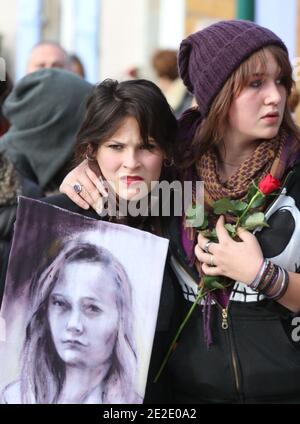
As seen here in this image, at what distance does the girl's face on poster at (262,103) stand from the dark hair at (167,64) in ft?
8.90

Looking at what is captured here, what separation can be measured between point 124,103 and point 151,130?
0.11 meters

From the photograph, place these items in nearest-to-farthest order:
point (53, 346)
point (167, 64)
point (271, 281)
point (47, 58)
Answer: point (271, 281) < point (53, 346) < point (47, 58) < point (167, 64)

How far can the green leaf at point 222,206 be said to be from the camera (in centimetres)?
216

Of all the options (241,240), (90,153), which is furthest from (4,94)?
(241,240)

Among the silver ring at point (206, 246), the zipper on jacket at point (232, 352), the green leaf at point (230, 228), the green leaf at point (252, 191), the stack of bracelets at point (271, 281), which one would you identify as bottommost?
the zipper on jacket at point (232, 352)

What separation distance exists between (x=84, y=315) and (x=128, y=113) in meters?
0.56

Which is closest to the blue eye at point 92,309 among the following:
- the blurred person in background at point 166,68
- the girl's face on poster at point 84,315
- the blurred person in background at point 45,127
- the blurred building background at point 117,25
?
the girl's face on poster at point 84,315

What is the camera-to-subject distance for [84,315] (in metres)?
2.14

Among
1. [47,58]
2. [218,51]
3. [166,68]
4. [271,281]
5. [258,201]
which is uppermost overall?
[166,68]

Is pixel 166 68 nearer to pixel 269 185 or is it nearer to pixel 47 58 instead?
pixel 47 58

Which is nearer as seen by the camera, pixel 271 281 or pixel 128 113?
pixel 271 281

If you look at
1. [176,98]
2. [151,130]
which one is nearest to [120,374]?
[151,130]

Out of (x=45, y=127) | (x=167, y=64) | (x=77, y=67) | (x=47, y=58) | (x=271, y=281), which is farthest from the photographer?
(x=77, y=67)

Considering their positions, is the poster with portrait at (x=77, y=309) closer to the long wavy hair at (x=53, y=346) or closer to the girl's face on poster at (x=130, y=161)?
the long wavy hair at (x=53, y=346)
